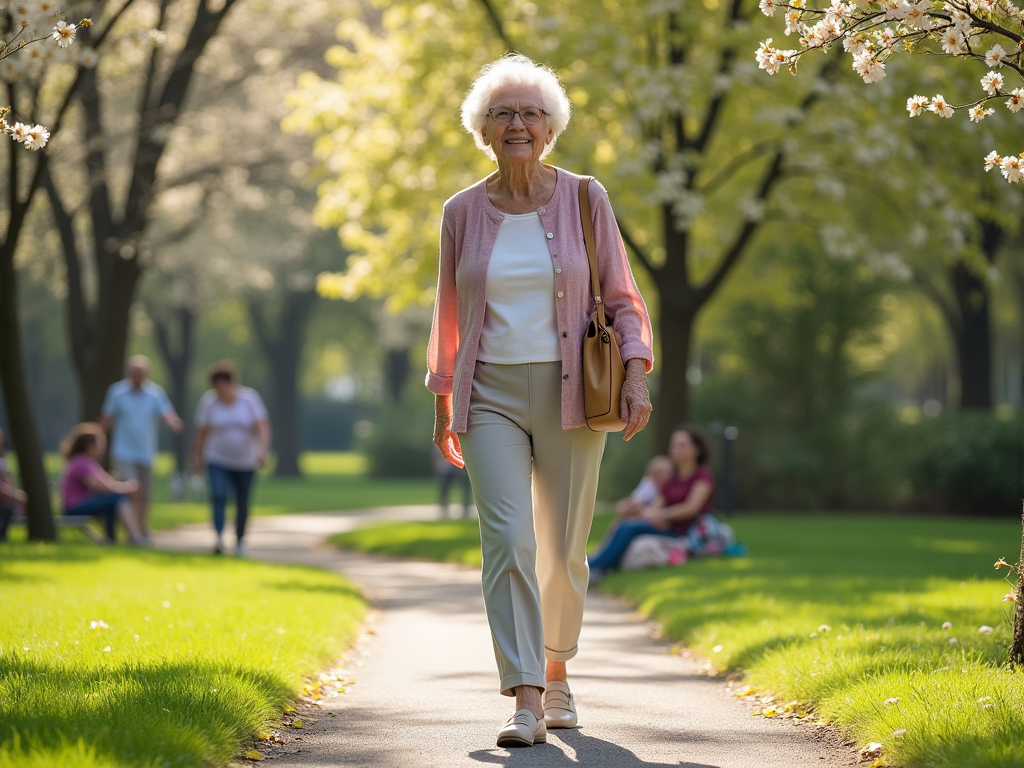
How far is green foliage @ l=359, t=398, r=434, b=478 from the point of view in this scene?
41562 millimetres

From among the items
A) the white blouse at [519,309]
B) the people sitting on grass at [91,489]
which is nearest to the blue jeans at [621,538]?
the people sitting on grass at [91,489]

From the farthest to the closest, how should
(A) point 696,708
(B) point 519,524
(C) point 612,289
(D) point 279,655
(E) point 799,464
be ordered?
(E) point 799,464 < (D) point 279,655 < (A) point 696,708 < (C) point 612,289 < (B) point 519,524

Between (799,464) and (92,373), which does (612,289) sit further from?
(799,464)

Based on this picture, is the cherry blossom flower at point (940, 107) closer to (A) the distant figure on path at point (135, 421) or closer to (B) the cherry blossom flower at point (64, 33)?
(B) the cherry blossom flower at point (64, 33)

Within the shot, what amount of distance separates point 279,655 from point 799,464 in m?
15.5

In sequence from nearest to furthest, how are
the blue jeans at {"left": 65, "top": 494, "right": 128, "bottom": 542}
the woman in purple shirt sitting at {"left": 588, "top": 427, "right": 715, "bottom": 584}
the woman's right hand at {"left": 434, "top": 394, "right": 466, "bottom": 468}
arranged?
the woman's right hand at {"left": 434, "top": 394, "right": 466, "bottom": 468}, the woman in purple shirt sitting at {"left": 588, "top": 427, "right": 715, "bottom": 584}, the blue jeans at {"left": 65, "top": 494, "right": 128, "bottom": 542}

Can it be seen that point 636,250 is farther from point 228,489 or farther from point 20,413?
point 20,413

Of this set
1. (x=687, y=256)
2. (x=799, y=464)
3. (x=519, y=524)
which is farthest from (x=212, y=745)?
(x=799, y=464)

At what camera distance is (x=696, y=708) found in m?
5.75

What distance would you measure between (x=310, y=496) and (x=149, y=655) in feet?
86.4

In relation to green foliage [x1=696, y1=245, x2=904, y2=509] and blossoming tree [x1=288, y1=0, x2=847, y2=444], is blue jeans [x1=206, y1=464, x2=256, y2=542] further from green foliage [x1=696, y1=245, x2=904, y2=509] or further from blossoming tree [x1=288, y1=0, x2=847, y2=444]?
green foliage [x1=696, y1=245, x2=904, y2=509]

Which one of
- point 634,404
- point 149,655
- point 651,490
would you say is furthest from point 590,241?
point 651,490

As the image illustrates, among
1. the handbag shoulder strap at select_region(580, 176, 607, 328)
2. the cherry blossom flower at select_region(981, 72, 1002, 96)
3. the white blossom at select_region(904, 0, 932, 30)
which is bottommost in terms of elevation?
the handbag shoulder strap at select_region(580, 176, 607, 328)

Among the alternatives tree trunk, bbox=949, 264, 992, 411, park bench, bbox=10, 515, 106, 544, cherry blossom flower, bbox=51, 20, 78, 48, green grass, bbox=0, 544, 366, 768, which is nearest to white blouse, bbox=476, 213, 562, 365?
green grass, bbox=0, 544, 366, 768
